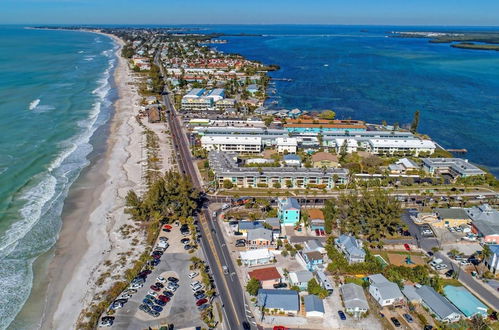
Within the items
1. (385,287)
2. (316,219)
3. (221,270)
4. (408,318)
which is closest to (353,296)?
(385,287)

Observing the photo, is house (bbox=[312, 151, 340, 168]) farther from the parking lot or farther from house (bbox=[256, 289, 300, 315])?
house (bbox=[256, 289, 300, 315])

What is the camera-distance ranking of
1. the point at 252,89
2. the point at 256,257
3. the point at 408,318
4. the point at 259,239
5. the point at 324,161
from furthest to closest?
the point at 252,89 → the point at 324,161 → the point at 259,239 → the point at 256,257 → the point at 408,318

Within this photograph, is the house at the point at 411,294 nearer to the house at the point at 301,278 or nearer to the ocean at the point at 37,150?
the house at the point at 301,278

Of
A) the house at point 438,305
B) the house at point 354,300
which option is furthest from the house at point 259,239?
the house at point 438,305

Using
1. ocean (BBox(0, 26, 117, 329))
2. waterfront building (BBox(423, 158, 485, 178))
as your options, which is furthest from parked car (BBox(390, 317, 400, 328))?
waterfront building (BBox(423, 158, 485, 178))

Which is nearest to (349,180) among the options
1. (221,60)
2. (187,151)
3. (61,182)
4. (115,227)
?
(187,151)

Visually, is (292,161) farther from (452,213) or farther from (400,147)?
(452,213)

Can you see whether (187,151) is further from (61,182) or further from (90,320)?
(90,320)
